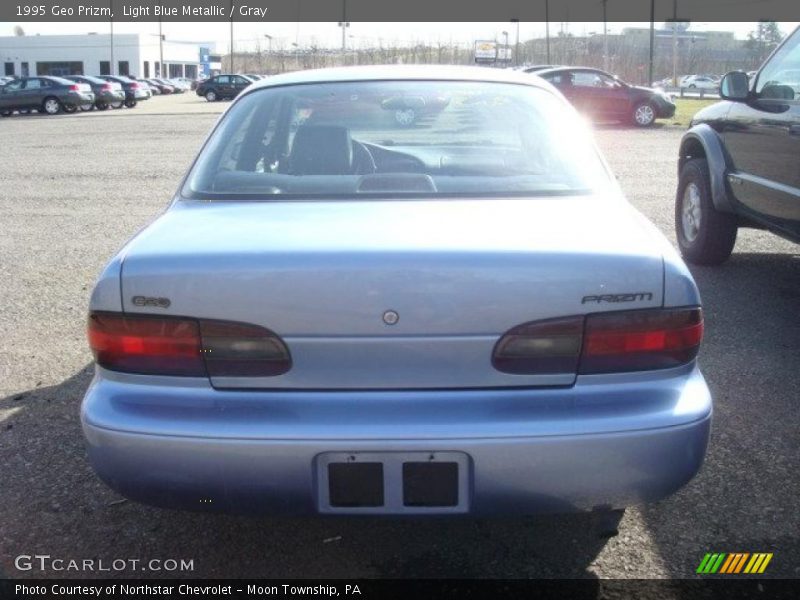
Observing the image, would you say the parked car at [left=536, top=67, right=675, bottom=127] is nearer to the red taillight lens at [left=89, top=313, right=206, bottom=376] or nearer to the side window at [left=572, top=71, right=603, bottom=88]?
the side window at [left=572, top=71, right=603, bottom=88]

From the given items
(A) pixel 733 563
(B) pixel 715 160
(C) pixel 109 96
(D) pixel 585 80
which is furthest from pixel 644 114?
(C) pixel 109 96

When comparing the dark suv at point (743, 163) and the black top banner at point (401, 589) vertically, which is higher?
the dark suv at point (743, 163)

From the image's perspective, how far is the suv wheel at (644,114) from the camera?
23406mm

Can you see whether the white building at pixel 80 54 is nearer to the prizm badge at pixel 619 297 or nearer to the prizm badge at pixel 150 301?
the prizm badge at pixel 150 301

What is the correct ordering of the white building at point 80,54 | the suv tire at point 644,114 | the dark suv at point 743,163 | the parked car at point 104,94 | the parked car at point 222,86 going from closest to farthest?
the dark suv at point 743,163
the suv tire at point 644,114
the parked car at point 104,94
the parked car at point 222,86
the white building at point 80,54

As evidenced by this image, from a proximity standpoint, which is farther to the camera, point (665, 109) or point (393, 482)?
point (665, 109)

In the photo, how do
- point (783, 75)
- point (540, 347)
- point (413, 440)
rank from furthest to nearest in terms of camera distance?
point (783, 75) → point (540, 347) → point (413, 440)

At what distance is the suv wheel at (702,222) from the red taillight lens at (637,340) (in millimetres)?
4177

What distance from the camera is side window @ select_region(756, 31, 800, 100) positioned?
5.31m

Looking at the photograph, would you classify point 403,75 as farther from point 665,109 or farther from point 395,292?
point 665,109

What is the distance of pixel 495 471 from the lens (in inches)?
89.9

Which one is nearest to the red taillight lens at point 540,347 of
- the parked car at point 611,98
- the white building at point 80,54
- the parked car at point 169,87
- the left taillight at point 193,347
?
the left taillight at point 193,347

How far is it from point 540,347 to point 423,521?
83 cm

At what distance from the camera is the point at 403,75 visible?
12.2 ft
